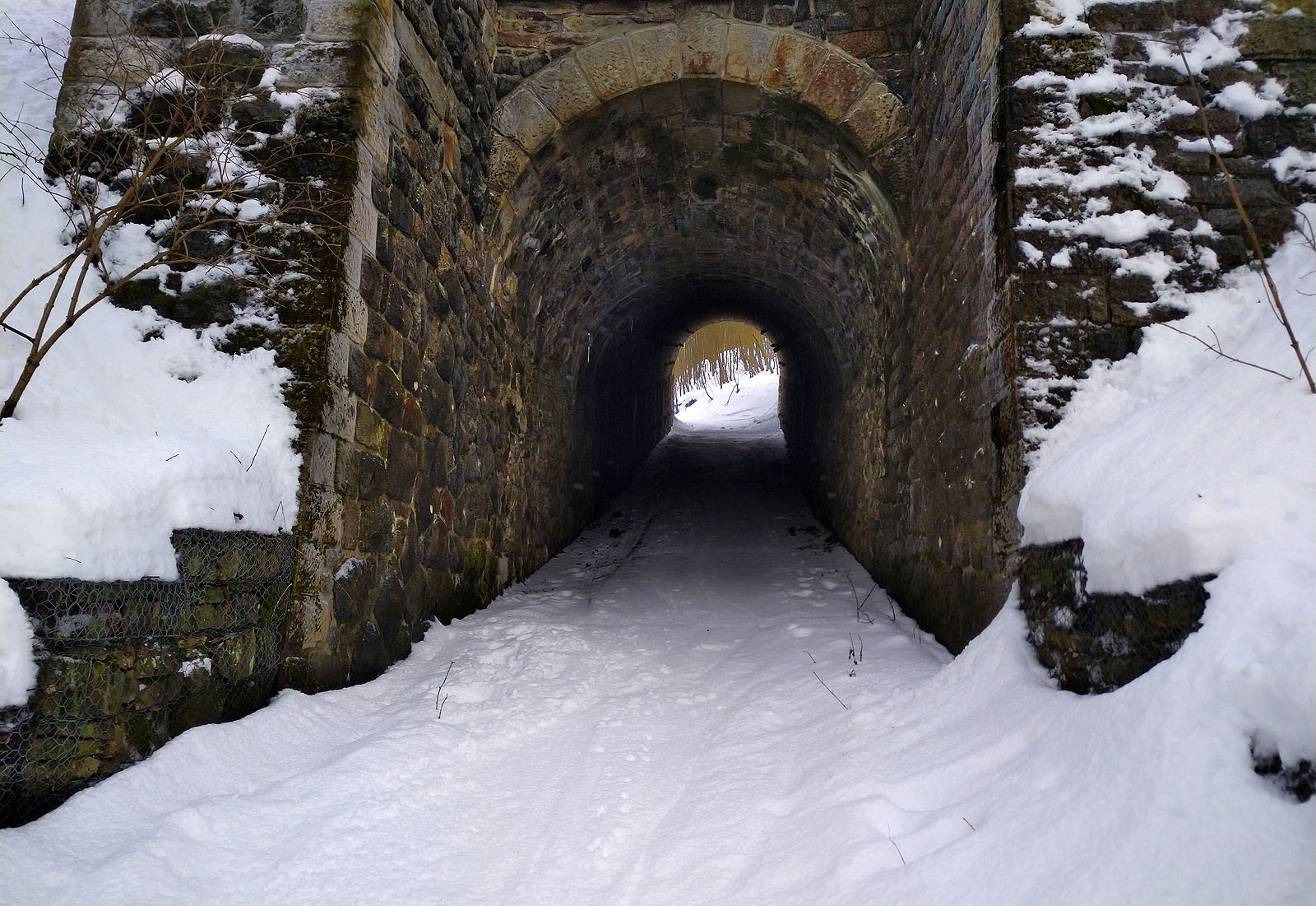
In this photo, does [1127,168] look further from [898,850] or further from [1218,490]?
[898,850]

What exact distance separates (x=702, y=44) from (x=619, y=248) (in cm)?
226

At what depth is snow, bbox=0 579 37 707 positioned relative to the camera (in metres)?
1.97

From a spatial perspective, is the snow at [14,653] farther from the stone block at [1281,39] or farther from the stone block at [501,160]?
the stone block at [1281,39]

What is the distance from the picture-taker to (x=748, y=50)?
5086 millimetres

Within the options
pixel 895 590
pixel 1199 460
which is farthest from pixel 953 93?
pixel 895 590

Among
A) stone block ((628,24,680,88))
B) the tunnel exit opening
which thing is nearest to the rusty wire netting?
stone block ((628,24,680,88))

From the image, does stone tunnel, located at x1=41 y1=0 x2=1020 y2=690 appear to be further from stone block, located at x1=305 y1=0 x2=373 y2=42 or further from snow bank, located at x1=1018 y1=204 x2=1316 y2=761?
snow bank, located at x1=1018 y1=204 x2=1316 y2=761

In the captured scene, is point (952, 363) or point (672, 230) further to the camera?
point (672, 230)

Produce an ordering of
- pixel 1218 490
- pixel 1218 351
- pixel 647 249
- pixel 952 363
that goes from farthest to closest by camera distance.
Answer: pixel 647 249, pixel 952 363, pixel 1218 351, pixel 1218 490

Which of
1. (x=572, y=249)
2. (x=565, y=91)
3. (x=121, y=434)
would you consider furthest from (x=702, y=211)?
(x=121, y=434)

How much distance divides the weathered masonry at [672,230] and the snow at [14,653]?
1.04 metres

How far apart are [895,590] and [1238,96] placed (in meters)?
3.25

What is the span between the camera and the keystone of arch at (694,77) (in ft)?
16.4

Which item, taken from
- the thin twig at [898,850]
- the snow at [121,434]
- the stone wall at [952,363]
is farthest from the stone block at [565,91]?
the thin twig at [898,850]
